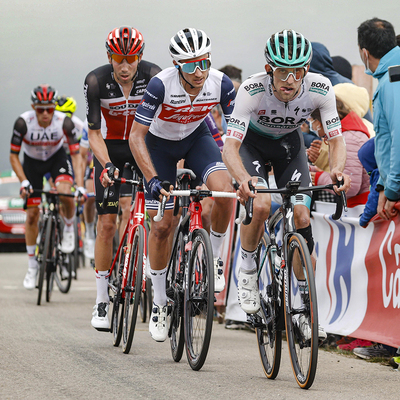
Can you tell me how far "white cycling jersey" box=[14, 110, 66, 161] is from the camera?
10.7 meters

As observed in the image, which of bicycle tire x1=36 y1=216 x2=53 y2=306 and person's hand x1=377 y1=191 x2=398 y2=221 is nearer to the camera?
person's hand x1=377 y1=191 x2=398 y2=221

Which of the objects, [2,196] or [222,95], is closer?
[222,95]

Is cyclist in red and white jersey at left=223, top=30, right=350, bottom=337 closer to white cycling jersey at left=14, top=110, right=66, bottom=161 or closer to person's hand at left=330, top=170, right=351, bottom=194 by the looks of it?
person's hand at left=330, top=170, right=351, bottom=194

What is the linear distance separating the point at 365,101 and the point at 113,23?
13486 millimetres

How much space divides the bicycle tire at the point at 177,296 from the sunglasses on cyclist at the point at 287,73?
155 centimetres

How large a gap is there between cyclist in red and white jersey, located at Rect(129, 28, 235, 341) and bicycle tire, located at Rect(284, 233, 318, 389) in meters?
0.90

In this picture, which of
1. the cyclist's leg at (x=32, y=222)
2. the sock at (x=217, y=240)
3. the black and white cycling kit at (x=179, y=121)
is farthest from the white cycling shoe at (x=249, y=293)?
the cyclist's leg at (x=32, y=222)

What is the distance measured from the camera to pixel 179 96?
5613mm

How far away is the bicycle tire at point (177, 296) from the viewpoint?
5395 millimetres

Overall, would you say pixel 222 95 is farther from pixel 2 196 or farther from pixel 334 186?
pixel 2 196

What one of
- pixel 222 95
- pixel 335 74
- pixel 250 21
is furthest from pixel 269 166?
pixel 250 21

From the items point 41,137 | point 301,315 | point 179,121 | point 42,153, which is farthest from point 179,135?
point 42,153

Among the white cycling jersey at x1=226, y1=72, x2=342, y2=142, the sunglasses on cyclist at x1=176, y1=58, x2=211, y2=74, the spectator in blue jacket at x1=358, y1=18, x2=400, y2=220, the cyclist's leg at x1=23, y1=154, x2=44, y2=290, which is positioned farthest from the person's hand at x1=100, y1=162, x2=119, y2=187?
the cyclist's leg at x1=23, y1=154, x2=44, y2=290

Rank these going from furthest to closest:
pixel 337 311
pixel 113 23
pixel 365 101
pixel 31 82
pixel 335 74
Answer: pixel 31 82
pixel 113 23
pixel 335 74
pixel 365 101
pixel 337 311
